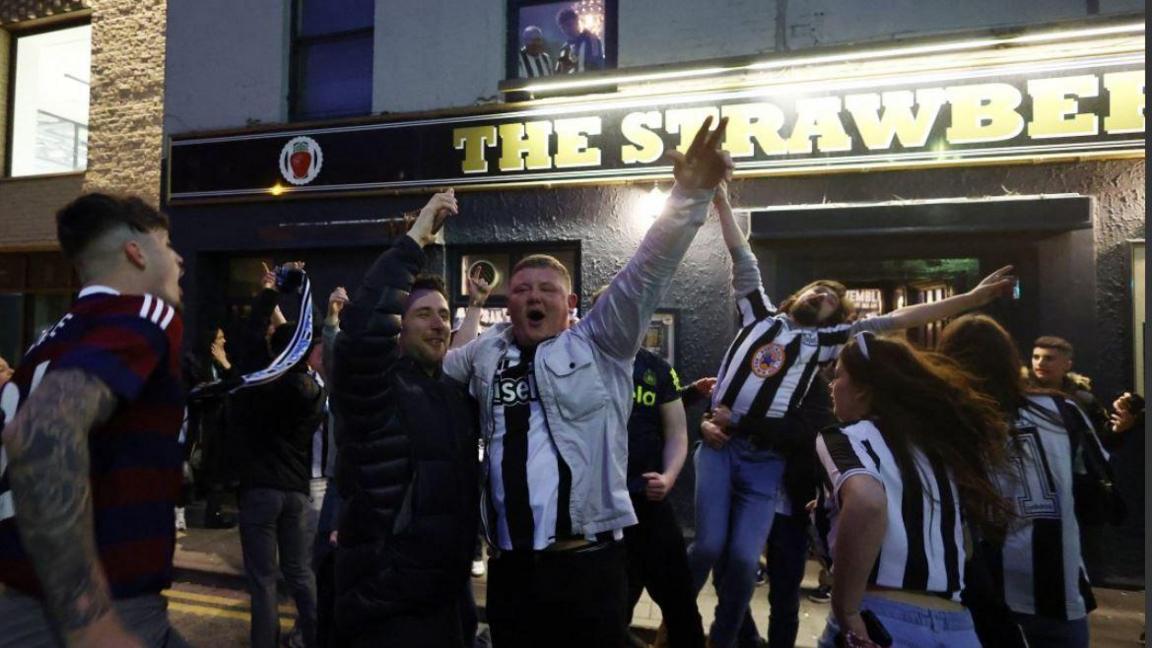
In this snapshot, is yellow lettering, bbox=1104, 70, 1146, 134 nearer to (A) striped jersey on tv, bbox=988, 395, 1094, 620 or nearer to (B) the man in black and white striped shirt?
(A) striped jersey on tv, bbox=988, 395, 1094, 620

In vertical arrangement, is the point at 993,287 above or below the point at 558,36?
below

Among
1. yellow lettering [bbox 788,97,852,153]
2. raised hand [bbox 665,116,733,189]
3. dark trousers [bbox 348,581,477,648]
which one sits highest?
yellow lettering [bbox 788,97,852,153]

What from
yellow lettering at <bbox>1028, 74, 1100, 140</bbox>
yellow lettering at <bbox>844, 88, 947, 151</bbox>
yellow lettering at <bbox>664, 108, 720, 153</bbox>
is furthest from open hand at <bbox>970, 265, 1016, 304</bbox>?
yellow lettering at <bbox>664, 108, 720, 153</bbox>

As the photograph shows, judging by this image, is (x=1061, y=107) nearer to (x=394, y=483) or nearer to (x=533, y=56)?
(x=533, y=56)

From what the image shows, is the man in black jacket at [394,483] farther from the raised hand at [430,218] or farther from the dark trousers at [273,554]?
the dark trousers at [273,554]

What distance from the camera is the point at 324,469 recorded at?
512 cm

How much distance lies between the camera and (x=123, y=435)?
1.84 meters

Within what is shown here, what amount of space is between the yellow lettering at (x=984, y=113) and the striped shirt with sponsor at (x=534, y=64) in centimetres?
398

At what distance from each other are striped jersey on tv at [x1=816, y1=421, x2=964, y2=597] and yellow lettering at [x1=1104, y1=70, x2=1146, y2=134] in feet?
16.8

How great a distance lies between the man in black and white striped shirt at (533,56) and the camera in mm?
7828

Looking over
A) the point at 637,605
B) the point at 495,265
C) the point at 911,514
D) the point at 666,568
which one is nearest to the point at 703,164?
the point at 911,514

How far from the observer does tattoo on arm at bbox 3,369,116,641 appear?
61.5 inches

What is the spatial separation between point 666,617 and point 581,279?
4.06 metres

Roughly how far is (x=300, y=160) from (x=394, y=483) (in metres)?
6.93
